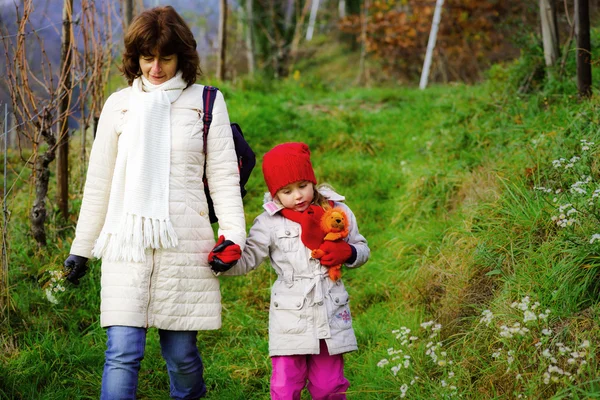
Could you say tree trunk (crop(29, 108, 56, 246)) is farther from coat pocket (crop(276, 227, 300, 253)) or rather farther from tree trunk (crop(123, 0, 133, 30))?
coat pocket (crop(276, 227, 300, 253))

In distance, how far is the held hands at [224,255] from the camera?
278cm

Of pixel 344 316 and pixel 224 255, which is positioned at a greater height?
pixel 224 255

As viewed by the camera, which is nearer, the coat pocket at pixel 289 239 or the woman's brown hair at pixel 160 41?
the woman's brown hair at pixel 160 41

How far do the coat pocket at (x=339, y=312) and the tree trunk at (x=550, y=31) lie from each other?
3.99 m

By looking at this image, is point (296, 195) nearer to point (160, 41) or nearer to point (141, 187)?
point (141, 187)

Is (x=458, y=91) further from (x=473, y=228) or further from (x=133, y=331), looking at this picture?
(x=133, y=331)

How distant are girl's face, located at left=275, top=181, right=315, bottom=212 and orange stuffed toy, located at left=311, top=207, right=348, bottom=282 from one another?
0.14 metres

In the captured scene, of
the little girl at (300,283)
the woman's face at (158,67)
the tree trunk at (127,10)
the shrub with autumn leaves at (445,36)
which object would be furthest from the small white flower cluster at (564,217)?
the shrub with autumn leaves at (445,36)

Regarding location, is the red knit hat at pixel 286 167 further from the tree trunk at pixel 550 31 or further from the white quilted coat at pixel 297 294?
the tree trunk at pixel 550 31

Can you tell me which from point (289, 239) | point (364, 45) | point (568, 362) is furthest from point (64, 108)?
point (364, 45)

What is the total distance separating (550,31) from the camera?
593cm

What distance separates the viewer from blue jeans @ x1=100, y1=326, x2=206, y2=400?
271cm

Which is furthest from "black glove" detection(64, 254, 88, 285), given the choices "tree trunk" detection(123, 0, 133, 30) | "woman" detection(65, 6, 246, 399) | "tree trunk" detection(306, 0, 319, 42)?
"tree trunk" detection(306, 0, 319, 42)

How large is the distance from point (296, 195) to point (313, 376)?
2.83 feet
